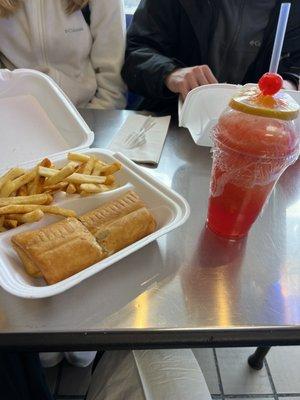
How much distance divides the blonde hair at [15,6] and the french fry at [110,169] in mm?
771

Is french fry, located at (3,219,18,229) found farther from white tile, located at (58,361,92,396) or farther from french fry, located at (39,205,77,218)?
white tile, located at (58,361,92,396)

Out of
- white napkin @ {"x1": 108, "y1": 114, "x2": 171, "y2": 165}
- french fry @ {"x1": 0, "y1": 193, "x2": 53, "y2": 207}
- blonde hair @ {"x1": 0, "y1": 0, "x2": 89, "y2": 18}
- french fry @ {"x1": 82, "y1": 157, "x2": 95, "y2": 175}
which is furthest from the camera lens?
blonde hair @ {"x1": 0, "y1": 0, "x2": 89, "y2": 18}

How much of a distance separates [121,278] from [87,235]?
9 cm

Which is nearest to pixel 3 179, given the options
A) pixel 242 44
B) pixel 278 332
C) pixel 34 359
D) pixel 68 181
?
pixel 68 181

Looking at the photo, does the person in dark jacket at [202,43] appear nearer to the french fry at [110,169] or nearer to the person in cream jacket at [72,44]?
the person in cream jacket at [72,44]

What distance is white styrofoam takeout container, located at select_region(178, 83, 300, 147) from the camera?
0.96m

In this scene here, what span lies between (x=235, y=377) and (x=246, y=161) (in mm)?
955

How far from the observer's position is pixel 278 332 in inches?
19.8

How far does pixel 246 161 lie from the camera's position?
546 millimetres

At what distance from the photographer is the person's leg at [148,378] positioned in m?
0.76

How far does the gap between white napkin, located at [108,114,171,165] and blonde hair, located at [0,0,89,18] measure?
0.45 m

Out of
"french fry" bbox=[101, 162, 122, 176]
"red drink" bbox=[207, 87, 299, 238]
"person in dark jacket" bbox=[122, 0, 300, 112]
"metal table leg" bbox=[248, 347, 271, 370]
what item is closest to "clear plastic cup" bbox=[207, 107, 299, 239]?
"red drink" bbox=[207, 87, 299, 238]

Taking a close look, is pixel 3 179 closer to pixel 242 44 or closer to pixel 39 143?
pixel 39 143

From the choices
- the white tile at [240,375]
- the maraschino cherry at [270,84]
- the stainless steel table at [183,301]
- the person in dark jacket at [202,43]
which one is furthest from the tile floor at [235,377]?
the maraschino cherry at [270,84]
